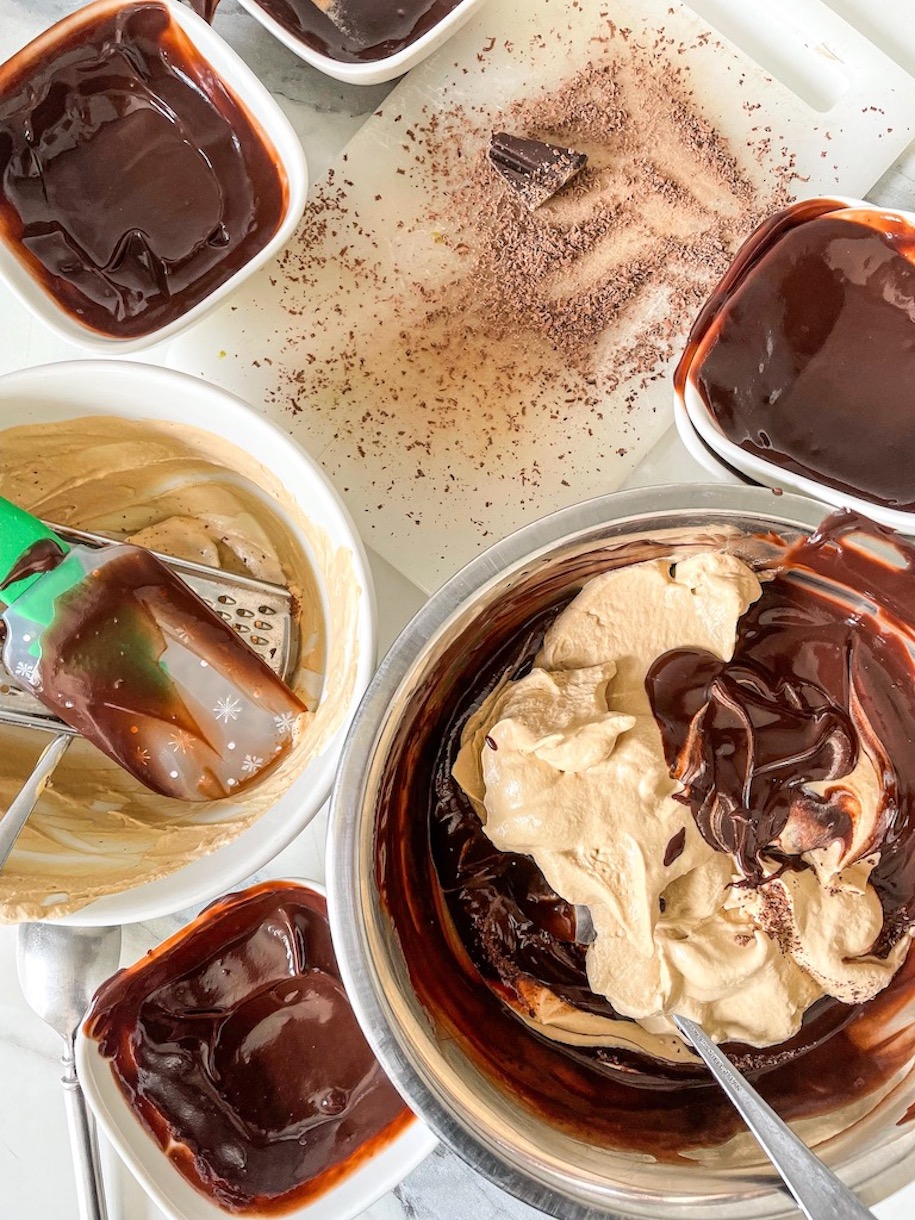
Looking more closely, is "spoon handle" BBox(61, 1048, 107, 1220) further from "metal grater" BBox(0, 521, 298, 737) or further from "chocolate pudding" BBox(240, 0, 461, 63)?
"chocolate pudding" BBox(240, 0, 461, 63)

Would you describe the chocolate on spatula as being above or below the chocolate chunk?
above

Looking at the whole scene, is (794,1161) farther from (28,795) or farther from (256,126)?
(256,126)

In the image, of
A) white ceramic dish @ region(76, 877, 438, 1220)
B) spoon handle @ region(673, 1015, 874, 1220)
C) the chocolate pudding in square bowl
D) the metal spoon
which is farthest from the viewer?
the metal spoon

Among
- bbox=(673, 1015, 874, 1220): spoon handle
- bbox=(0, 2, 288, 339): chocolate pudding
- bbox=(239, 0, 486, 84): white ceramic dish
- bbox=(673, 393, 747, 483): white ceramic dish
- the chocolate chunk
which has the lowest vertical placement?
bbox=(673, 1015, 874, 1220): spoon handle

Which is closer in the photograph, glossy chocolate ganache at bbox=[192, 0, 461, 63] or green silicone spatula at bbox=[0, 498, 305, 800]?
green silicone spatula at bbox=[0, 498, 305, 800]

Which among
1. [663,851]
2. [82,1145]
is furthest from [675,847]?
[82,1145]

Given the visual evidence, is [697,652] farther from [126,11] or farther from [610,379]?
→ [126,11]

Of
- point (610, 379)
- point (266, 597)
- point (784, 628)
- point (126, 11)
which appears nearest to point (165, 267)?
point (126, 11)

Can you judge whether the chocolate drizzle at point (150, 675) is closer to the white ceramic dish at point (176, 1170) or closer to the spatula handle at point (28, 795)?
the spatula handle at point (28, 795)

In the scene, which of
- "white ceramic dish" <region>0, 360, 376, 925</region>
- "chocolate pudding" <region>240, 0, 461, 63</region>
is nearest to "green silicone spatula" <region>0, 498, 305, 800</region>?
"white ceramic dish" <region>0, 360, 376, 925</region>
